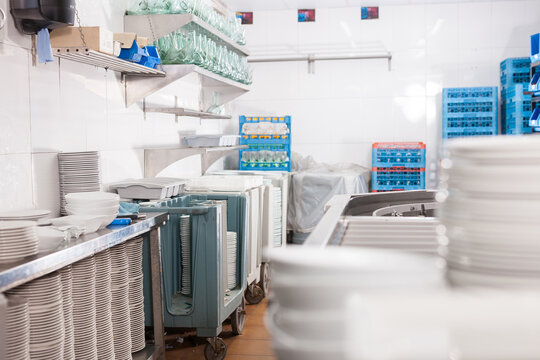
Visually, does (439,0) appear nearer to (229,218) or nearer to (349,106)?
(349,106)

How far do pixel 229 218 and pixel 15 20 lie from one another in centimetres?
209

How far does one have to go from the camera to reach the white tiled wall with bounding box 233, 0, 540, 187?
7.42m

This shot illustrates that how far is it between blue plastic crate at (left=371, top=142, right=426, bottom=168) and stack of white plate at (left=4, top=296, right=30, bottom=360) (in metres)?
5.34

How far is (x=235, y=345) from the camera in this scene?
4203mm

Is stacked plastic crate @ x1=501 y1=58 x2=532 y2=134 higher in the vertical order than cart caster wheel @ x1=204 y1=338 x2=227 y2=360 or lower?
higher

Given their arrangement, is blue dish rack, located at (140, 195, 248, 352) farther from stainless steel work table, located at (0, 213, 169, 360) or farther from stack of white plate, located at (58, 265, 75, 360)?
stack of white plate, located at (58, 265, 75, 360)

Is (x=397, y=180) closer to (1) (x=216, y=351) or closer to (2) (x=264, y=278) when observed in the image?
(2) (x=264, y=278)

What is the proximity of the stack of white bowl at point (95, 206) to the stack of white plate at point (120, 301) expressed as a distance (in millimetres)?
211

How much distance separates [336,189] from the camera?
670cm

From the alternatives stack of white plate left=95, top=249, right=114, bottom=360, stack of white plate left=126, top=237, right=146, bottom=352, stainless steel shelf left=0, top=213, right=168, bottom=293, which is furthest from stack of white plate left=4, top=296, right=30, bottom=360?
stack of white plate left=126, top=237, right=146, bottom=352

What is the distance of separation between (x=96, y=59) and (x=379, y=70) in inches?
196

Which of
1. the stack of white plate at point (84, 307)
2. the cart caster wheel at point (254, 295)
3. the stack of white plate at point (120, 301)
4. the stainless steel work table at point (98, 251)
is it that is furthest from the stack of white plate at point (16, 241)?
the cart caster wheel at point (254, 295)

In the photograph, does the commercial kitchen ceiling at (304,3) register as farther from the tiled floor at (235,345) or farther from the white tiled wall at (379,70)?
the tiled floor at (235,345)

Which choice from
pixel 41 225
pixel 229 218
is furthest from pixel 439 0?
pixel 41 225
